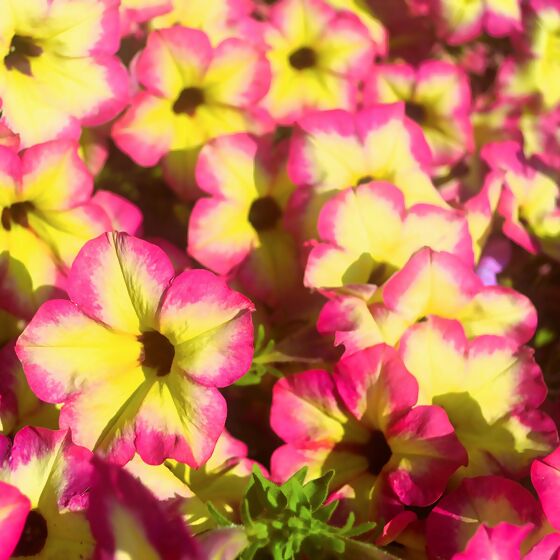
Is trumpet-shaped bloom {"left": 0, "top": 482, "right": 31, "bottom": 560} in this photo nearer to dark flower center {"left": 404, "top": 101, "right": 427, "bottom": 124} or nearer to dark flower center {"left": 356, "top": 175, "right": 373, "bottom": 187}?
dark flower center {"left": 356, "top": 175, "right": 373, "bottom": 187}

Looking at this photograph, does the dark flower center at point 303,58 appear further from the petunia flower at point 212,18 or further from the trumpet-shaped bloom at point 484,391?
the trumpet-shaped bloom at point 484,391

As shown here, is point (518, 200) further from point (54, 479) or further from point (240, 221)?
point (54, 479)

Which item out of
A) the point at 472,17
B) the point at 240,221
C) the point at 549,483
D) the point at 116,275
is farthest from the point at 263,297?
the point at 472,17

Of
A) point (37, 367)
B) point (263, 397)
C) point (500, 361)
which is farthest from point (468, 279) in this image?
point (37, 367)

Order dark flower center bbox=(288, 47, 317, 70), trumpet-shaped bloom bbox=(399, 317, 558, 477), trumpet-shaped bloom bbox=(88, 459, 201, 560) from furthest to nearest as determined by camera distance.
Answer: dark flower center bbox=(288, 47, 317, 70), trumpet-shaped bloom bbox=(399, 317, 558, 477), trumpet-shaped bloom bbox=(88, 459, 201, 560)

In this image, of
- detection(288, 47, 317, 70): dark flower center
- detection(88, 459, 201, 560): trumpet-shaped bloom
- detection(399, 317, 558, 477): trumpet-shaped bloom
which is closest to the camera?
detection(88, 459, 201, 560): trumpet-shaped bloom

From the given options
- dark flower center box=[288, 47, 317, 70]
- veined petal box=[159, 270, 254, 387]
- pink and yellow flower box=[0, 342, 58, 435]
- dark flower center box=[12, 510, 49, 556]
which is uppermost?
dark flower center box=[288, 47, 317, 70]

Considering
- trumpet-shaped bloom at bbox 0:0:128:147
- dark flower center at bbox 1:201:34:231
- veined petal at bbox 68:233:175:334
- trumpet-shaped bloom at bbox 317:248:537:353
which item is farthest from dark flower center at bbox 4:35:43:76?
trumpet-shaped bloom at bbox 317:248:537:353

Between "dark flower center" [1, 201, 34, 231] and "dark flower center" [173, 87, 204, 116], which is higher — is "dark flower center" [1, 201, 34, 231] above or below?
below
